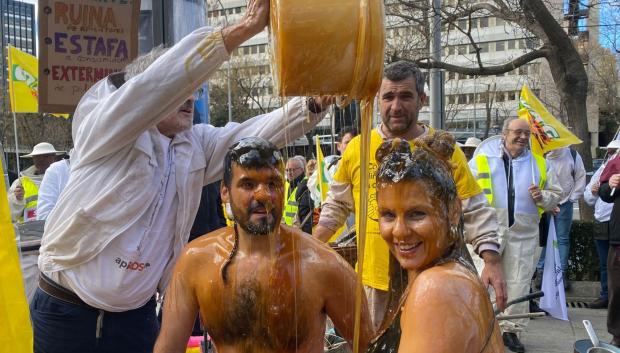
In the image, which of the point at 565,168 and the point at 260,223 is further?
the point at 565,168

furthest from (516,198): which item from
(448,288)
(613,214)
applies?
(448,288)

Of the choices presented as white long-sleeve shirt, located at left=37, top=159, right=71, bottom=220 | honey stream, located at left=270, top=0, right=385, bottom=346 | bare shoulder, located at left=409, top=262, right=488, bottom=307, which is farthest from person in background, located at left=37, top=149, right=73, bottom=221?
bare shoulder, located at left=409, top=262, right=488, bottom=307

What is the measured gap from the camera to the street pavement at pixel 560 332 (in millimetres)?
6594

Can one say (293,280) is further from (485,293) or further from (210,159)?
(210,159)

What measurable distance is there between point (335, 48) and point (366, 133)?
409 mm

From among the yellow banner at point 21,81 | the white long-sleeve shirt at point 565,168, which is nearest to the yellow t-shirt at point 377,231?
the white long-sleeve shirt at point 565,168

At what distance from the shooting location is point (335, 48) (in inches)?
73.3

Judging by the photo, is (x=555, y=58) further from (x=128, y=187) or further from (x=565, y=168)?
(x=128, y=187)

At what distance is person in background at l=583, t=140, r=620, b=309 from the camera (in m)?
7.68

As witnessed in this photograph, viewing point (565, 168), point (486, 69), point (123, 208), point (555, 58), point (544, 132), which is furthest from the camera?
point (486, 69)

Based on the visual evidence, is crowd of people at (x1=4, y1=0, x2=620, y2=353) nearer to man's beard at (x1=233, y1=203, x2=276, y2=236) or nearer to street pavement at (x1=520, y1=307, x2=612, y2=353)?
→ man's beard at (x1=233, y1=203, x2=276, y2=236)

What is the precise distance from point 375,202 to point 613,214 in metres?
4.15

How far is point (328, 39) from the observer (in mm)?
1853

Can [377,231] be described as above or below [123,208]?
below
